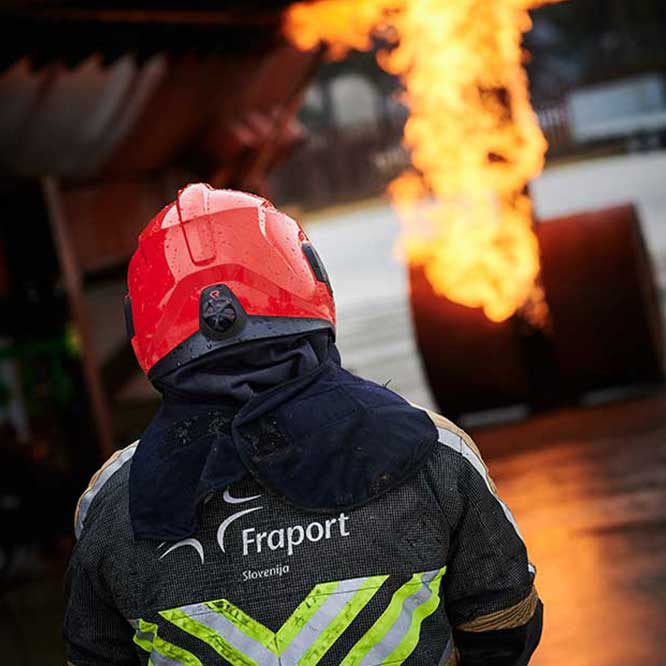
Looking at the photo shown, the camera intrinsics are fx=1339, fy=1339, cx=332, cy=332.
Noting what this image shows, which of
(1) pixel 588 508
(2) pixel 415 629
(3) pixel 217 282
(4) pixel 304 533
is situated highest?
(3) pixel 217 282

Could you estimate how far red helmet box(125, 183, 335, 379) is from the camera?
6.59ft

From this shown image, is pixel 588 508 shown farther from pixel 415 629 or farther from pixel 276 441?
pixel 276 441

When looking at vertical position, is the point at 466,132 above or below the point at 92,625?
above

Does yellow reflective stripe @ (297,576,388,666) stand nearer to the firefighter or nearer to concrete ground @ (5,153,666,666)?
the firefighter

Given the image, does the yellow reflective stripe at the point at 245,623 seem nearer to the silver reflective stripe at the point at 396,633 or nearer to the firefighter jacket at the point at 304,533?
the firefighter jacket at the point at 304,533

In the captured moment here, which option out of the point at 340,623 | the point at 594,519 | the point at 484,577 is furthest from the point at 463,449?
the point at 594,519

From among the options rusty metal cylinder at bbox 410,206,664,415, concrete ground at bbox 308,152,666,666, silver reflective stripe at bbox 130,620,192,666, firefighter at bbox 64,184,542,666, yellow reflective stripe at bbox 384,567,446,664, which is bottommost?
concrete ground at bbox 308,152,666,666

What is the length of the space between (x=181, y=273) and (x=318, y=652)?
61 centimetres

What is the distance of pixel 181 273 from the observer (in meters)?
2.07

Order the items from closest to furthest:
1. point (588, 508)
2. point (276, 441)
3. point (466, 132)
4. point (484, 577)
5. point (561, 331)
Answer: point (276, 441) < point (484, 577) < point (588, 508) < point (561, 331) < point (466, 132)

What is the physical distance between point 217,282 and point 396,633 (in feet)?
1.94

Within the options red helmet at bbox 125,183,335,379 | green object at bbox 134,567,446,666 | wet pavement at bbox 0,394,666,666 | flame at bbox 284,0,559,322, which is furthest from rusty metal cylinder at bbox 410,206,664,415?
green object at bbox 134,567,446,666

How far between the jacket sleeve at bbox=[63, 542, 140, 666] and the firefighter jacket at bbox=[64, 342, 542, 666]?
0.17ft

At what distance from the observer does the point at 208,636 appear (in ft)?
6.39
